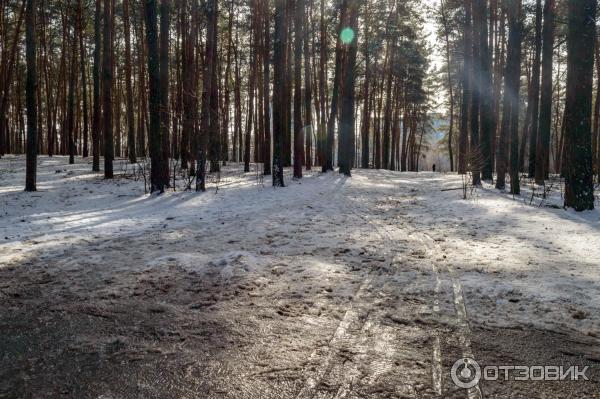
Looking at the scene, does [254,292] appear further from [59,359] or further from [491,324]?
[491,324]

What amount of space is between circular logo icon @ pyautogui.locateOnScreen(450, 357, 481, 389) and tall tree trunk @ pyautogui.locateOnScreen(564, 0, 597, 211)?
7.10m

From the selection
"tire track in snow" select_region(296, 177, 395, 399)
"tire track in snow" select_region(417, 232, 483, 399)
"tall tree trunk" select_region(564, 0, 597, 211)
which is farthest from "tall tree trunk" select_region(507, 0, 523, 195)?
"tire track in snow" select_region(296, 177, 395, 399)

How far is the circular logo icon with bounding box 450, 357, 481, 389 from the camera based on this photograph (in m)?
2.37

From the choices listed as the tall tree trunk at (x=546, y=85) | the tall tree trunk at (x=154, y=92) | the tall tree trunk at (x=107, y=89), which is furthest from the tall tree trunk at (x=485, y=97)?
the tall tree trunk at (x=107, y=89)

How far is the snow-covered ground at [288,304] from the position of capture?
2.40 meters

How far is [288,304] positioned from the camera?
11.7 feet

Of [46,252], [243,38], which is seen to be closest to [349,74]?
[243,38]

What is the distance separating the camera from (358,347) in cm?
279

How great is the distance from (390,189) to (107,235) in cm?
994

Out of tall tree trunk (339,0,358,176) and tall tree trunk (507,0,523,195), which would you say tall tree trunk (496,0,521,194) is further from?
tall tree trunk (339,0,358,176)

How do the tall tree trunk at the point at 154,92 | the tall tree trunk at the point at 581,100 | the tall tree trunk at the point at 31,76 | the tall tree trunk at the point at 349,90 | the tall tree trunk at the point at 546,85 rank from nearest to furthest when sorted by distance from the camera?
the tall tree trunk at the point at 581,100 → the tall tree trunk at the point at 31,76 → the tall tree trunk at the point at 154,92 → the tall tree trunk at the point at 546,85 → the tall tree trunk at the point at 349,90

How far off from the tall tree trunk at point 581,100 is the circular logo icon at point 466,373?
710 cm

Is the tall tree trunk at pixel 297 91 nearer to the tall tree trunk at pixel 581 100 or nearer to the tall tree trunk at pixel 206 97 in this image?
the tall tree trunk at pixel 206 97

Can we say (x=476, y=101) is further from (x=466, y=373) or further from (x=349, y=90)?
(x=466, y=373)
